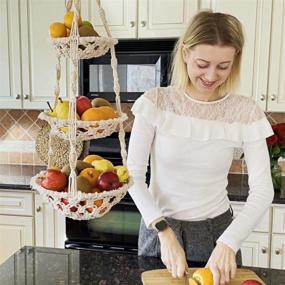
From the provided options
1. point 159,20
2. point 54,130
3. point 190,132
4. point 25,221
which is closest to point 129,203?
point 25,221

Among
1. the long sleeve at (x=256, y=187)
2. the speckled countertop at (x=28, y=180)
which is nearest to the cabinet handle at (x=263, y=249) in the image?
the speckled countertop at (x=28, y=180)

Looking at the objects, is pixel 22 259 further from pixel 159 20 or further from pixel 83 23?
pixel 159 20

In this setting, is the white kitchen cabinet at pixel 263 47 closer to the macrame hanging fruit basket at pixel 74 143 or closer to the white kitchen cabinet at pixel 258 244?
the white kitchen cabinet at pixel 258 244

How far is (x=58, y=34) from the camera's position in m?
0.88

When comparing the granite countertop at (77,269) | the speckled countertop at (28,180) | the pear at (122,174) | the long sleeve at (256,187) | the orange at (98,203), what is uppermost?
the pear at (122,174)

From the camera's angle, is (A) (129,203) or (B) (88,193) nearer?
(B) (88,193)

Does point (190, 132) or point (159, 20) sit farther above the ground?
point (159, 20)

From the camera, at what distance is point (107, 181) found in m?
0.85

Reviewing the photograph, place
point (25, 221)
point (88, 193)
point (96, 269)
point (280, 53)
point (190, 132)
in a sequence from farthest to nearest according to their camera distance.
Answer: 1. point (25, 221)
2. point (280, 53)
3. point (190, 132)
4. point (96, 269)
5. point (88, 193)

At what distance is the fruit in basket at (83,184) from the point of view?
82cm

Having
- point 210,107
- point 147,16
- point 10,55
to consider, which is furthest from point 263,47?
point 10,55

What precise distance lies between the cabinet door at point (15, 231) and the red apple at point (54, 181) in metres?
1.75

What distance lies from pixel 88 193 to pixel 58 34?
13.6 inches

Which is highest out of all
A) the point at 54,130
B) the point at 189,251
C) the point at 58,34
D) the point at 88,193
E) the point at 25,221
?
the point at 58,34
